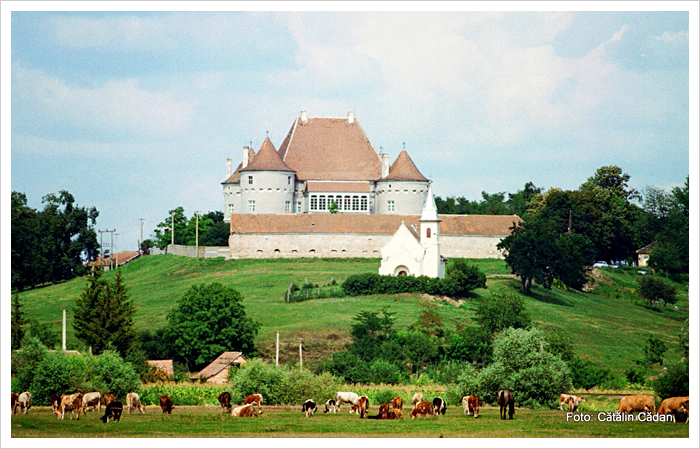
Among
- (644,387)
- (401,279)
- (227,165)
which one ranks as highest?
(227,165)

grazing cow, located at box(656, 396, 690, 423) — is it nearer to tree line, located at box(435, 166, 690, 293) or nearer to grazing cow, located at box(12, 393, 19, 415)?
grazing cow, located at box(12, 393, 19, 415)

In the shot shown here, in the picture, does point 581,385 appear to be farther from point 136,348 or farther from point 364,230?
point 364,230

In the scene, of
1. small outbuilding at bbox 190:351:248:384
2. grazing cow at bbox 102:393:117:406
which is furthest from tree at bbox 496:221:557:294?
grazing cow at bbox 102:393:117:406

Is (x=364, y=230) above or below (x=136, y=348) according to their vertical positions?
above

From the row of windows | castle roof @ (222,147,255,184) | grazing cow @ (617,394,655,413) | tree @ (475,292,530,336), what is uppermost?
castle roof @ (222,147,255,184)

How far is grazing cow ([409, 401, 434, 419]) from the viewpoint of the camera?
1096 inches

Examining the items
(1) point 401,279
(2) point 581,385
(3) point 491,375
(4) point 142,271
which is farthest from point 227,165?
(3) point 491,375

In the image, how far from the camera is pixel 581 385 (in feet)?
128

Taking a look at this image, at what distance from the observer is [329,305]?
170ft

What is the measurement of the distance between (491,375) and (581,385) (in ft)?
33.5

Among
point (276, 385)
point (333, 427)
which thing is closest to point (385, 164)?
point (276, 385)

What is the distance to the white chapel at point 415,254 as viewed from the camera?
188 ft

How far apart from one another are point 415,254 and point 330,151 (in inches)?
958

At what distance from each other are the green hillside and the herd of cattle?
1408 centimetres
